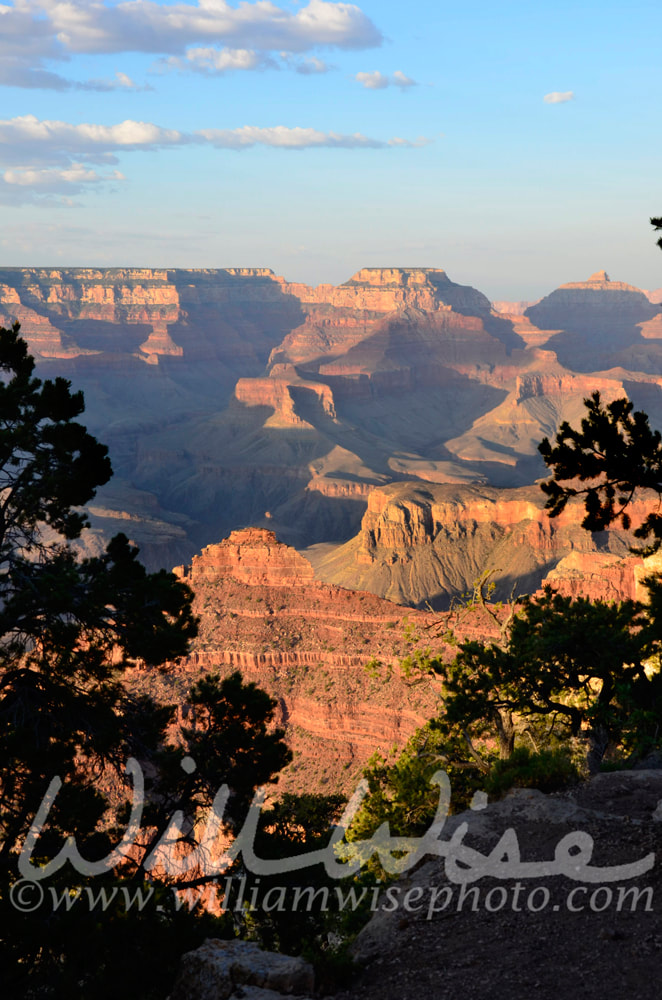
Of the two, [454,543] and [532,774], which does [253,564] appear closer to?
[532,774]

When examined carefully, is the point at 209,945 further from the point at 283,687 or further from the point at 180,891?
the point at 283,687

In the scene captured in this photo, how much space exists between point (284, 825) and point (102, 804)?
6.63 metres

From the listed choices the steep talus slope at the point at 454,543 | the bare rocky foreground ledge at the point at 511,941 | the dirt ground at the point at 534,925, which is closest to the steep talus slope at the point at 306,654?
the dirt ground at the point at 534,925

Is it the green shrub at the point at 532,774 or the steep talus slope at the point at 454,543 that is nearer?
the green shrub at the point at 532,774

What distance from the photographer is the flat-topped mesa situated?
212ft

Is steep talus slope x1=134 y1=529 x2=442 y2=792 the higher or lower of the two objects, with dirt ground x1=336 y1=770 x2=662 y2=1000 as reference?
lower

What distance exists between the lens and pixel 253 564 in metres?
66.1

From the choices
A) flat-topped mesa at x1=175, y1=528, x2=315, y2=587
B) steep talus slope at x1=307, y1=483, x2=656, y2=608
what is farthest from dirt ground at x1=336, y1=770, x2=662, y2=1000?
steep talus slope at x1=307, y1=483, x2=656, y2=608

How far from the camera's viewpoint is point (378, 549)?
143 meters

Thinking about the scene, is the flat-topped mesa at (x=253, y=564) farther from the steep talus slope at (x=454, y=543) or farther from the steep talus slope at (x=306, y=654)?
the steep talus slope at (x=454, y=543)

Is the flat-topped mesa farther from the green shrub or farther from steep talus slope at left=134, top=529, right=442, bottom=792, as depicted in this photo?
the green shrub

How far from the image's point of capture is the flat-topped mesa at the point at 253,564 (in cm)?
6475

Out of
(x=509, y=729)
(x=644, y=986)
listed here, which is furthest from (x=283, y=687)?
(x=644, y=986)

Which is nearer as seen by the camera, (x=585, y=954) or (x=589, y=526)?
(x=585, y=954)
